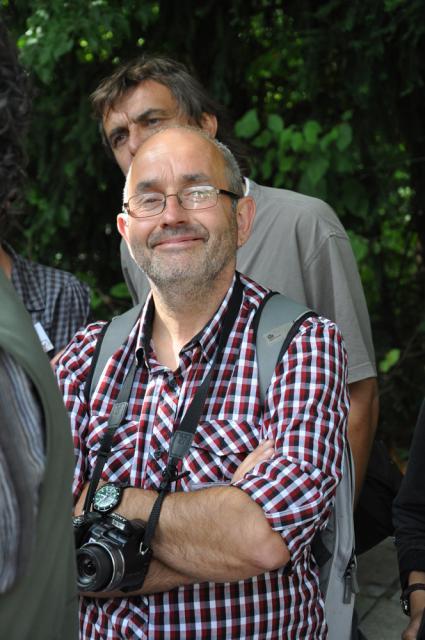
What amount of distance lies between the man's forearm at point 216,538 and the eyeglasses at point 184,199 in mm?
787

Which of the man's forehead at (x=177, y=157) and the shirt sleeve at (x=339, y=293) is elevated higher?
the man's forehead at (x=177, y=157)

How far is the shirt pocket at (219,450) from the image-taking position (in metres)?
1.90

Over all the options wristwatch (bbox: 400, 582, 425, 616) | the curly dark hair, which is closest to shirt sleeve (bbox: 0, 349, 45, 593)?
the curly dark hair

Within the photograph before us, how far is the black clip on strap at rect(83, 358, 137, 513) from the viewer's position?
1.94 m

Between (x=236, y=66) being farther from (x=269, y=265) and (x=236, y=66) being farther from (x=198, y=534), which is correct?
(x=198, y=534)

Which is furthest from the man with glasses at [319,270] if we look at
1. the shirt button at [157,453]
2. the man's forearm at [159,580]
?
the man's forearm at [159,580]

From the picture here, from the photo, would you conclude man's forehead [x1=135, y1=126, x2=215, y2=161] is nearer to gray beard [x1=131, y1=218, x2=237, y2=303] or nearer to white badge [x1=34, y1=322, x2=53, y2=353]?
gray beard [x1=131, y1=218, x2=237, y2=303]

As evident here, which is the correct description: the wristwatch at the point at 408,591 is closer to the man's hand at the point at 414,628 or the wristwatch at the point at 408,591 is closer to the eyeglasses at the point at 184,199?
the man's hand at the point at 414,628

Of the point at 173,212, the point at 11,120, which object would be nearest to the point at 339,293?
the point at 173,212

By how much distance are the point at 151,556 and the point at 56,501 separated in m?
0.87

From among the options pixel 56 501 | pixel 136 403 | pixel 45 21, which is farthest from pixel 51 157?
pixel 56 501

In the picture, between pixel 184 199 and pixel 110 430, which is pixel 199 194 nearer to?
pixel 184 199

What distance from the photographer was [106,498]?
1.86 m

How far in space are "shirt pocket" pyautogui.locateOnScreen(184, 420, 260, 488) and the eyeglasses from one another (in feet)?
2.02
